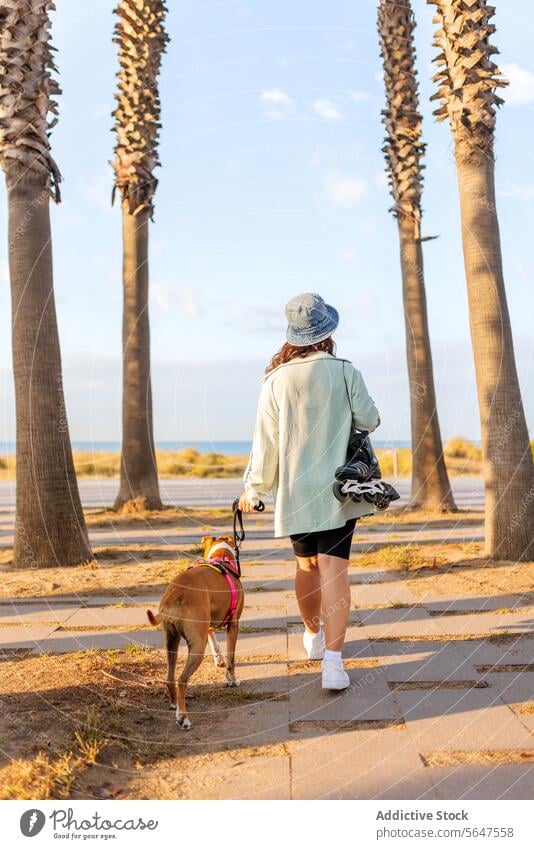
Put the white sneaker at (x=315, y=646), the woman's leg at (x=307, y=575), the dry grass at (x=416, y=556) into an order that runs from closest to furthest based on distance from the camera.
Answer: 1. the woman's leg at (x=307, y=575)
2. the white sneaker at (x=315, y=646)
3. the dry grass at (x=416, y=556)

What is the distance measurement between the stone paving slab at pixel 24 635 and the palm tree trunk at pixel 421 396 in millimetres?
9554

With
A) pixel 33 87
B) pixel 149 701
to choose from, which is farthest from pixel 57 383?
pixel 149 701

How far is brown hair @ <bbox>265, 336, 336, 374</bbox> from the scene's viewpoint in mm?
5125

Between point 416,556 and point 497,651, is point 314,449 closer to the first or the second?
point 497,651

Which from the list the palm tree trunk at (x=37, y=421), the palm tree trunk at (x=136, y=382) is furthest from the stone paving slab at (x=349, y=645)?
the palm tree trunk at (x=136, y=382)

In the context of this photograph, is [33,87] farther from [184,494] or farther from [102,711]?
[184,494]

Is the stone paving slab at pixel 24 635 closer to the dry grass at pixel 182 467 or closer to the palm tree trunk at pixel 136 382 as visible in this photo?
the palm tree trunk at pixel 136 382

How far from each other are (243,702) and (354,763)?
116 cm

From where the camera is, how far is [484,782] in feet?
11.4

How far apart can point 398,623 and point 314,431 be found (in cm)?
242

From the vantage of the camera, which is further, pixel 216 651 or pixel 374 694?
pixel 216 651

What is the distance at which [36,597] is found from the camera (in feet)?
26.9

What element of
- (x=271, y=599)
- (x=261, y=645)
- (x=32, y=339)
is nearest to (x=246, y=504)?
(x=261, y=645)

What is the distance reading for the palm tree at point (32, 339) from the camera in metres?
9.84
